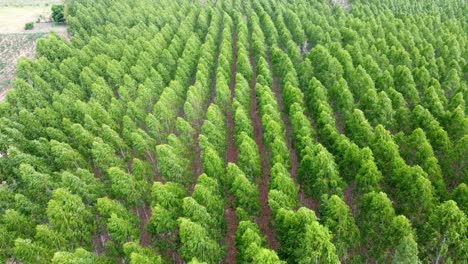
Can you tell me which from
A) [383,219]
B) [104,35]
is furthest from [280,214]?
[104,35]

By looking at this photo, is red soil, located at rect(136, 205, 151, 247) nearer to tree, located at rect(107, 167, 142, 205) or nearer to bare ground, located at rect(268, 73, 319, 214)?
tree, located at rect(107, 167, 142, 205)

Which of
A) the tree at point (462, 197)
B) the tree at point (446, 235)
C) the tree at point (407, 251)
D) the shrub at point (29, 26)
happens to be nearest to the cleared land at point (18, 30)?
the shrub at point (29, 26)

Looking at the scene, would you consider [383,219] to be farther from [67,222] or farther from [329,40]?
[329,40]

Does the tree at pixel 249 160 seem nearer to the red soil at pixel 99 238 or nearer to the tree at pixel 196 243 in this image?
the tree at pixel 196 243

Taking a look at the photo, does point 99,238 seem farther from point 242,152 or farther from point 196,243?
point 242,152

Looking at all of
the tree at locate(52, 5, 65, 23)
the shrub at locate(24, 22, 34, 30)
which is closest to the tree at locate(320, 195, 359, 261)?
the tree at locate(52, 5, 65, 23)

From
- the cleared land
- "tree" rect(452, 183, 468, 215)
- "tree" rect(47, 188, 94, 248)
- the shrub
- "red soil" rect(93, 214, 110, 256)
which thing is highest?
"tree" rect(452, 183, 468, 215)

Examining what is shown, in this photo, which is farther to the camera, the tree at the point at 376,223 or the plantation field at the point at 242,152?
the plantation field at the point at 242,152

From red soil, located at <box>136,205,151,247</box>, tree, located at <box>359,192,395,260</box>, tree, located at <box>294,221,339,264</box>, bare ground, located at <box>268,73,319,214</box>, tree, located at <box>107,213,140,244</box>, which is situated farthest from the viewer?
bare ground, located at <box>268,73,319,214</box>

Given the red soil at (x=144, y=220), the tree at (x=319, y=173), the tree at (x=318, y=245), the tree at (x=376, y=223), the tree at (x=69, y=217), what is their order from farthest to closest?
the red soil at (x=144, y=220), the tree at (x=319, y=173), the tree at (x=69, y=217), the tree at (x=376, y=223), the tree at (x=318, y=245)
